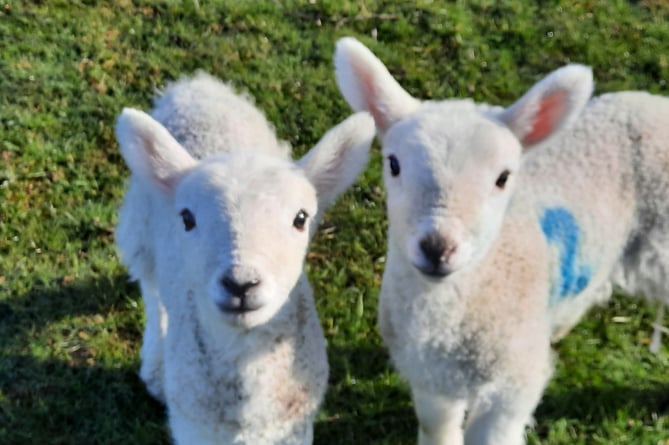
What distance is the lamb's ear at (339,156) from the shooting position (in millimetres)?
3416

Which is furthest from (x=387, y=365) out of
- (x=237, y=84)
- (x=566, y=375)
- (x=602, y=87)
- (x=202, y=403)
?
(x=602, y=87)

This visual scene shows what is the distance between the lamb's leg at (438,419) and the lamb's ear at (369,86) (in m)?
1.36

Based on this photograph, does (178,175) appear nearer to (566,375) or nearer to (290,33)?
(566,375)

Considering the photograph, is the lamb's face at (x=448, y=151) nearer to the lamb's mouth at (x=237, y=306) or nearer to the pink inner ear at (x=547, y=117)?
the pink inner ear at (x=547, y=117)

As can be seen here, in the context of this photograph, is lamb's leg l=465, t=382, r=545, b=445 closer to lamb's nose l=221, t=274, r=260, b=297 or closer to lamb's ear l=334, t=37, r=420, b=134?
lamb's ear l=334, t=37, r=420, b=134

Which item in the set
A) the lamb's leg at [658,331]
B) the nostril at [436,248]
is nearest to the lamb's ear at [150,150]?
the nostril at [436,248]

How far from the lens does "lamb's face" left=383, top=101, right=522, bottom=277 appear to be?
308 cm

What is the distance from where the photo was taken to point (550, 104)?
3518 mm

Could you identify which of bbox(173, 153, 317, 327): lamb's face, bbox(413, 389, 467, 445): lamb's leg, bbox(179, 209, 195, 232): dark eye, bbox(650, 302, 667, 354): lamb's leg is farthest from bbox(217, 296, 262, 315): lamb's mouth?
bbox(650, 302, 667, 354): lamb's leg

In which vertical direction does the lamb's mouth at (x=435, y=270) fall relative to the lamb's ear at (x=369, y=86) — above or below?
below

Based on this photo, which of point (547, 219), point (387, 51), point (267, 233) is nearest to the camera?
point (267, 233)

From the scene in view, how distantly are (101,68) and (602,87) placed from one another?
4203 mm

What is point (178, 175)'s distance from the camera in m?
3.44

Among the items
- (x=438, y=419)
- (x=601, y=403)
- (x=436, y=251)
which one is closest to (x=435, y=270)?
(x=436, y=251)
